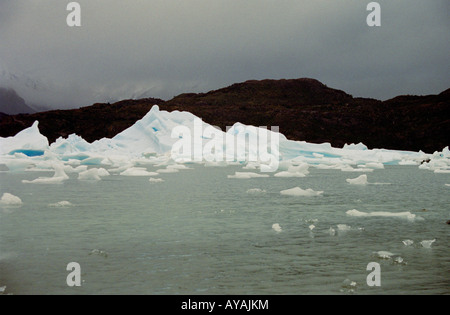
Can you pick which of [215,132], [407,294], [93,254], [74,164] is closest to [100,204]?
[93,254]

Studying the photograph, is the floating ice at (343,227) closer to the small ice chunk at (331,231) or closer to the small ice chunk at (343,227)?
the small ice chunk at (343,227)

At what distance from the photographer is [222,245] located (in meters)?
5.52

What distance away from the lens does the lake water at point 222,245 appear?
4.09 meters

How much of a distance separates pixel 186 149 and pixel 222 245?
22005mm

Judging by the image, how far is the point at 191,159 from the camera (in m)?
26.9

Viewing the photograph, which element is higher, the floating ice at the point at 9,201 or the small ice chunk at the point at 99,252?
the floating ice at the point at 9,201

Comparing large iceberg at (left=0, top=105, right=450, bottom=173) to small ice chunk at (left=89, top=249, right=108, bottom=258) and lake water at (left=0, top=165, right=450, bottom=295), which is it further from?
small ice chunk at (left=89, top=249, right=108, bottom=258)

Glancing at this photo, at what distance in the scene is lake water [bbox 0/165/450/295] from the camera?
4.09 m

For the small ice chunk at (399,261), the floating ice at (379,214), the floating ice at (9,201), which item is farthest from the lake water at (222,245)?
the floating ice at (9,201)

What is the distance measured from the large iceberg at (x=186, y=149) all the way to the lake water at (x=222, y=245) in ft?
47.7

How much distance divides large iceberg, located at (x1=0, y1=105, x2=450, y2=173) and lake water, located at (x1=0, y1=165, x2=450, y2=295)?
14526 mm

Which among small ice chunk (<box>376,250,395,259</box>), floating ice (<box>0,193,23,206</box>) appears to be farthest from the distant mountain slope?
small ice chunk (<box>376,250,395,259</box>)

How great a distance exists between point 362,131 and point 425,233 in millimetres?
44566
